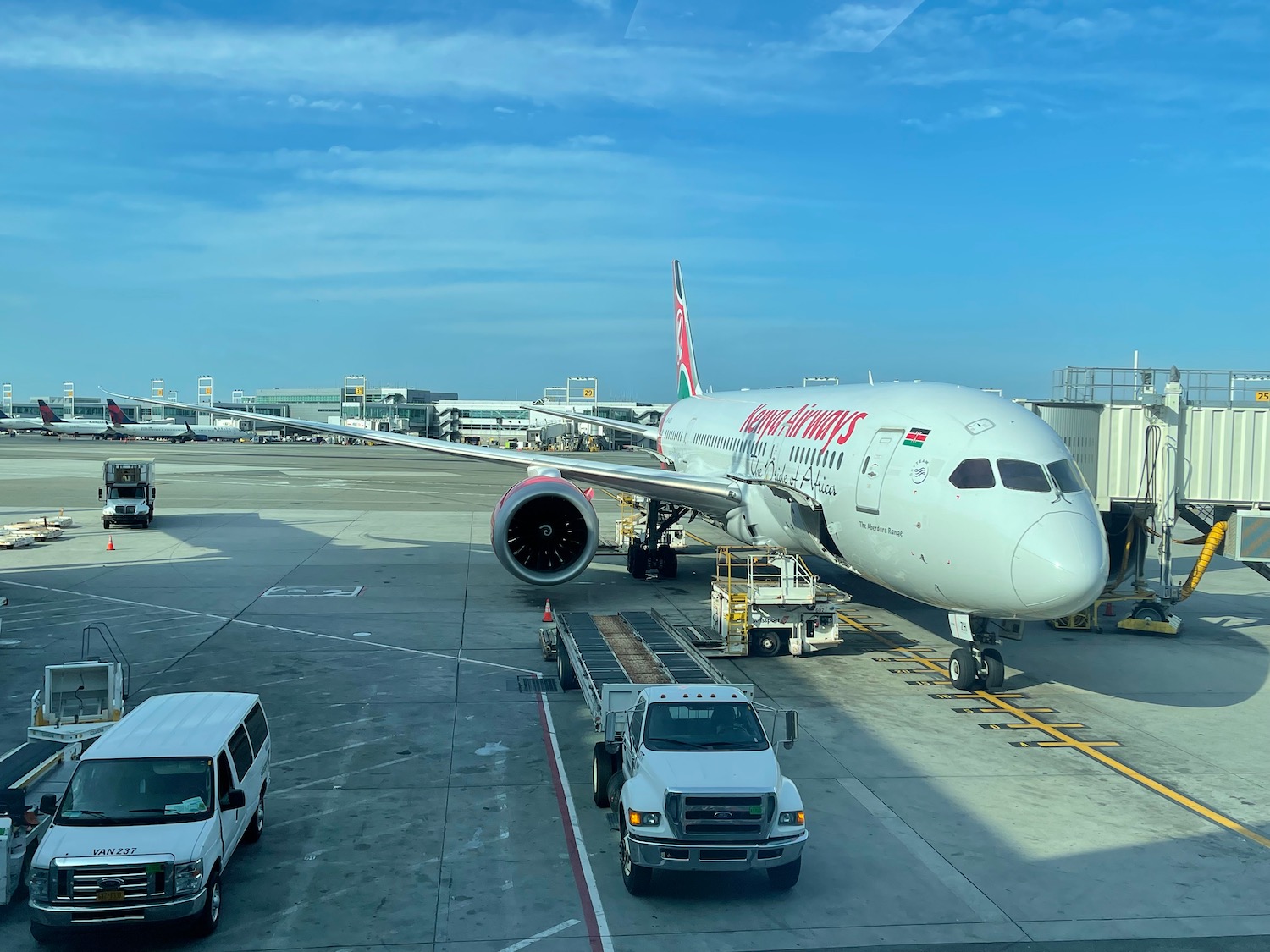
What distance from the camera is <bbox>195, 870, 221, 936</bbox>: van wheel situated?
8641 mm

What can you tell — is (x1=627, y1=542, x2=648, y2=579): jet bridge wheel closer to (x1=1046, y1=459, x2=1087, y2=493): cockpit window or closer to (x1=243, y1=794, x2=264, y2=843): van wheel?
(x1=1046, y1=459, x2=1087, y2=493): cockpit window

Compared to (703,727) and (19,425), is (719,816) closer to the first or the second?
(703,727)

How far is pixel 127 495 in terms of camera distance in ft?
121

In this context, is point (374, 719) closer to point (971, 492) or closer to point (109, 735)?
point (109, 735)

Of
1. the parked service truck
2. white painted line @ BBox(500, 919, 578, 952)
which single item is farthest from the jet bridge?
the parked service truck

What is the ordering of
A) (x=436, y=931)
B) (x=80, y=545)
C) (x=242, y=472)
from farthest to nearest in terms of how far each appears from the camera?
(x=242, y=472) < (x=80, y=545) < (x=436, y=931)

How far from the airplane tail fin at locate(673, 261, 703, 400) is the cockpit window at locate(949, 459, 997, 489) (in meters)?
26.7

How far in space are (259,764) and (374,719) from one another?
4.05 m

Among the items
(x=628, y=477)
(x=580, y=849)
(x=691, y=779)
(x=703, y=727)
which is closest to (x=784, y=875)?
(x=691, y=779)

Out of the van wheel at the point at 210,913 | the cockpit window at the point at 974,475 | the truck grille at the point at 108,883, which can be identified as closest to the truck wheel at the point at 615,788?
the van wheel at the point at 210,913

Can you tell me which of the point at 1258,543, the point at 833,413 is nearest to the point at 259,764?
the point at 833,413

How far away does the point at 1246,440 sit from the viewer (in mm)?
20922

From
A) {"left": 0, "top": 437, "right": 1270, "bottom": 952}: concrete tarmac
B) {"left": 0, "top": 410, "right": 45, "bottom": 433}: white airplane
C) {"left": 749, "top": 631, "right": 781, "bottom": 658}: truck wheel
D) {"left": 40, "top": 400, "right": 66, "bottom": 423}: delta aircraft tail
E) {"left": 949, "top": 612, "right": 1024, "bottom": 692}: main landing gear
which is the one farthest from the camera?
{"left": 0, "top": 410, "right": 45, "bottom": 433}: white airplane

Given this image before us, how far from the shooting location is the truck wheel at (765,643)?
62.5 feet
